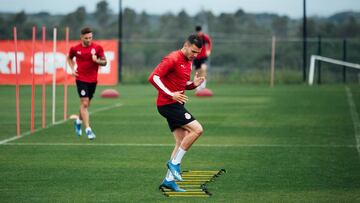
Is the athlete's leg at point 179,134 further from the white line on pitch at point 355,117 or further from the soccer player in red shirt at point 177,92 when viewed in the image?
the white line on pitch at point 355,117

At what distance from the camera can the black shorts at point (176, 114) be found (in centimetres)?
1212

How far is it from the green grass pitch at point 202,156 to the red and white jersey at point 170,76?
132 centimetres

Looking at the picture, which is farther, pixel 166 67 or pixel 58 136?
pixel 58 136

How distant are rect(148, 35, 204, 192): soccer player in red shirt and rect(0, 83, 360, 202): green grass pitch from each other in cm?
48

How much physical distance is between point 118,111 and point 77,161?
35.8ft

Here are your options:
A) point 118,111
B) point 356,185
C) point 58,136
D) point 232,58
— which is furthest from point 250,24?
point 356,185

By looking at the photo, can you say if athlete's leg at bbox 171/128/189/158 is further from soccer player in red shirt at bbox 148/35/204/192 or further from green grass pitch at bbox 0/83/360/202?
green grass pitch at bbox 0/83/360/202

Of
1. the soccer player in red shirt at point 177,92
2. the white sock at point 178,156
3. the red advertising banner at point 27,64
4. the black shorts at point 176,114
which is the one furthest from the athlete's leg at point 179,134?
the red advertising banner at point 27,64

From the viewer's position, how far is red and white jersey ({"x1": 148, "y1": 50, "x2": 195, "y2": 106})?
11.8 meters

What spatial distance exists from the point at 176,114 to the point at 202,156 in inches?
Result: 135

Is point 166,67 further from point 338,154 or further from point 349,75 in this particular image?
point 349,75

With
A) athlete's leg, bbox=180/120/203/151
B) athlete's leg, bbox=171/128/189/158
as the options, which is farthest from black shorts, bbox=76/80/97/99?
athlete's leg, bbox=180/120/203/151

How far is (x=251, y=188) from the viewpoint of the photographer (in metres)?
12.0

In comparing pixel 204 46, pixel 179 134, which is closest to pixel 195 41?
pixel 179 134
